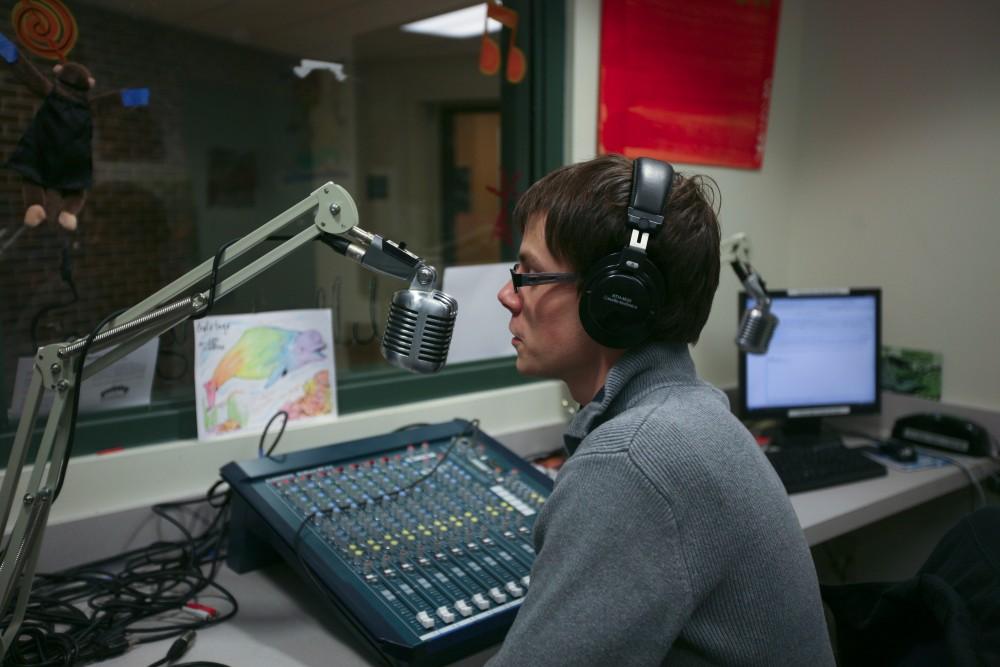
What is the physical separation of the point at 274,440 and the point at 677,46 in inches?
58.6

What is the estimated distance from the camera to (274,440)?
1495 mm

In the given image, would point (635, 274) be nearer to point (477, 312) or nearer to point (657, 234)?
point (657, 234)

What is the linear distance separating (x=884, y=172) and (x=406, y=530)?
1847 millimetres

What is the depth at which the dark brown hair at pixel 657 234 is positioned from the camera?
89cm

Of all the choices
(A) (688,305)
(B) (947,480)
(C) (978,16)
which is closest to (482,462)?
(A) (688,305)

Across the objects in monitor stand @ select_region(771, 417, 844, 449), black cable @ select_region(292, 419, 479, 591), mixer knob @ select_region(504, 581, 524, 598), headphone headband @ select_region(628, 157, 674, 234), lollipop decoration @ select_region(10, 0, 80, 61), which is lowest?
monitor stand @ select_region(771, 417, 844, 449)

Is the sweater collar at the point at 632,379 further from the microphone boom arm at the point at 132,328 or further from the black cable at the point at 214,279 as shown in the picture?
the black cable at the point at 214,279

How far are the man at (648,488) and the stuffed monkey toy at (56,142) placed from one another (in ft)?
2.75

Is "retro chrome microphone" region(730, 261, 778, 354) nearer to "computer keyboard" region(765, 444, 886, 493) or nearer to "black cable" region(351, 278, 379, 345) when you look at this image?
"computer keyboard" region(765, 444, 886, 493)

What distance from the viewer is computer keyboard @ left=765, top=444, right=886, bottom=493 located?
5.70 ft

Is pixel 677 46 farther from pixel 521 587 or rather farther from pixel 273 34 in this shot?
pixel 521 587

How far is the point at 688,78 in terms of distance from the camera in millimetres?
2090

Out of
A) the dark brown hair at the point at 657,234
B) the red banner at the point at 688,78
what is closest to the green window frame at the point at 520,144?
the red banner at the point at 688,78

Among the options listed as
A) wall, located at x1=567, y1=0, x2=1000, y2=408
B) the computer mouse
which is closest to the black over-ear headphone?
wall, located at x1=567, y1=0, x2=1000, y2=408
